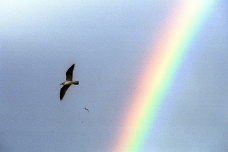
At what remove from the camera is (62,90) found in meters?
7.13

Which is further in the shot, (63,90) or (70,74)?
(63,90)

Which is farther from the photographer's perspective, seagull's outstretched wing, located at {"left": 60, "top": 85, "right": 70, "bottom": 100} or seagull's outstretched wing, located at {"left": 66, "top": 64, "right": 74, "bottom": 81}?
seagull's outstretched wing, located at {"left": 60, "top": 85, "right": 70, "bottom": 100}

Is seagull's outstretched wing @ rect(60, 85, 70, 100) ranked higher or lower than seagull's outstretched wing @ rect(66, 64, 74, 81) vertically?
lower

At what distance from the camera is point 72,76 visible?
673 centimetres

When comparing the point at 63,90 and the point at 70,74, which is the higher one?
the point at 70,74

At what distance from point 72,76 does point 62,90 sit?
649 millimetres

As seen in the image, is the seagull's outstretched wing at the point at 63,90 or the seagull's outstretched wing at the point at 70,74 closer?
the seagull's outstretched wing at the point at 70,74

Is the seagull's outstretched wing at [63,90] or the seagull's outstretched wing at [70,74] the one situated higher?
the seagull's outstretched wing at [70,74]
